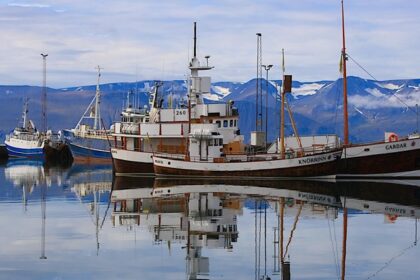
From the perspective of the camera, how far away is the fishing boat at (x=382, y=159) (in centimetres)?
4331

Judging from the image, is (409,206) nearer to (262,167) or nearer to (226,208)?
(226,208)

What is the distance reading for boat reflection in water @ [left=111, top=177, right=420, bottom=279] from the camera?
20484mm

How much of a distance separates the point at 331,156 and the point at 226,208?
14877mm

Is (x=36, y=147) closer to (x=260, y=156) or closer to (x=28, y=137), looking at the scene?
(x=28, y=137)

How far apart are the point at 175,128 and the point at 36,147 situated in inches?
1461

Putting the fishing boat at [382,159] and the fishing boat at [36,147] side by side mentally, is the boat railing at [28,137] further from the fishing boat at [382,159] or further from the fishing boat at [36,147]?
the fishing boat at [382,159]

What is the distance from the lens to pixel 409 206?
3017cm

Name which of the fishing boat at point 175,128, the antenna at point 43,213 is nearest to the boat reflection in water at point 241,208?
the antenna at point 43,213

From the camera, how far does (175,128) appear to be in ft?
158

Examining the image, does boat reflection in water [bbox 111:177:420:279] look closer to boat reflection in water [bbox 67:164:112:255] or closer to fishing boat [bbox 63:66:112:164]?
boat reflection in water [bbox 67:164:112:255]

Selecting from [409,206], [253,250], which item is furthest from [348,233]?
[409,206]

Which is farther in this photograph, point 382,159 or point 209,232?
point 382,159

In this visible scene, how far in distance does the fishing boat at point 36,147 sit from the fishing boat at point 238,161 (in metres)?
33.2

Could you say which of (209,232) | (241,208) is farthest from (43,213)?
(209,232)
